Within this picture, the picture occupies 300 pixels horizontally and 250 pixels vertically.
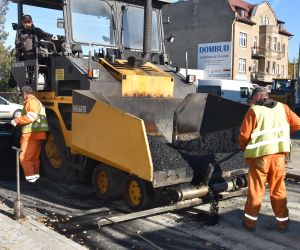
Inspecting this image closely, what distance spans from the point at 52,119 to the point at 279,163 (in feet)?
11.3

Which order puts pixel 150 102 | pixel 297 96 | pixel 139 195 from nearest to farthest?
pixel 139 195
pixel 150 102
pixel 297 96

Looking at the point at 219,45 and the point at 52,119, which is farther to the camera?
the point at 219,45

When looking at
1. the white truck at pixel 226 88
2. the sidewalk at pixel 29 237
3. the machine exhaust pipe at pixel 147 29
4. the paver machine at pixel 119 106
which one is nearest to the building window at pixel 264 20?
the white truck at pixel 226 88

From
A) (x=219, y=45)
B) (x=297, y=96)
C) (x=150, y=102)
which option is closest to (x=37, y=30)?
(x=150, y=102)

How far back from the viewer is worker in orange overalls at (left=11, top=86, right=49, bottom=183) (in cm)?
637

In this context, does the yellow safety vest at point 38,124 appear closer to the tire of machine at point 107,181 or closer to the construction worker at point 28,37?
the construction worker at point 28,37

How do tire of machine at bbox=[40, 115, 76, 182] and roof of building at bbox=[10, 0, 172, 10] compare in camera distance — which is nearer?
tire of machine at bbox=[40, 115, 76, 182]

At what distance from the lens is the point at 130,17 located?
→ 705 centimetres

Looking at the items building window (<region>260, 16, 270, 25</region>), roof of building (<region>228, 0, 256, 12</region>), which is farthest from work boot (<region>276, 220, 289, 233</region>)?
building window (<region>260, 16, 270, 25</region>)

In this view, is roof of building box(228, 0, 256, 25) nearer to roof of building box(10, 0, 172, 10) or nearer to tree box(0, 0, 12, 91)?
tree box(0, 0, 12, 91)

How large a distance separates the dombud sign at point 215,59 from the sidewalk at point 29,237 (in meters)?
38.8

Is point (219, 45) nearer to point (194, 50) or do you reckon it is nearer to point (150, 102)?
point (194, 50)

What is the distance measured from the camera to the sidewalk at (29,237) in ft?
13.3

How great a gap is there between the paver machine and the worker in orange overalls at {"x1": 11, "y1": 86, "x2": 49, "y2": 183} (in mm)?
187
